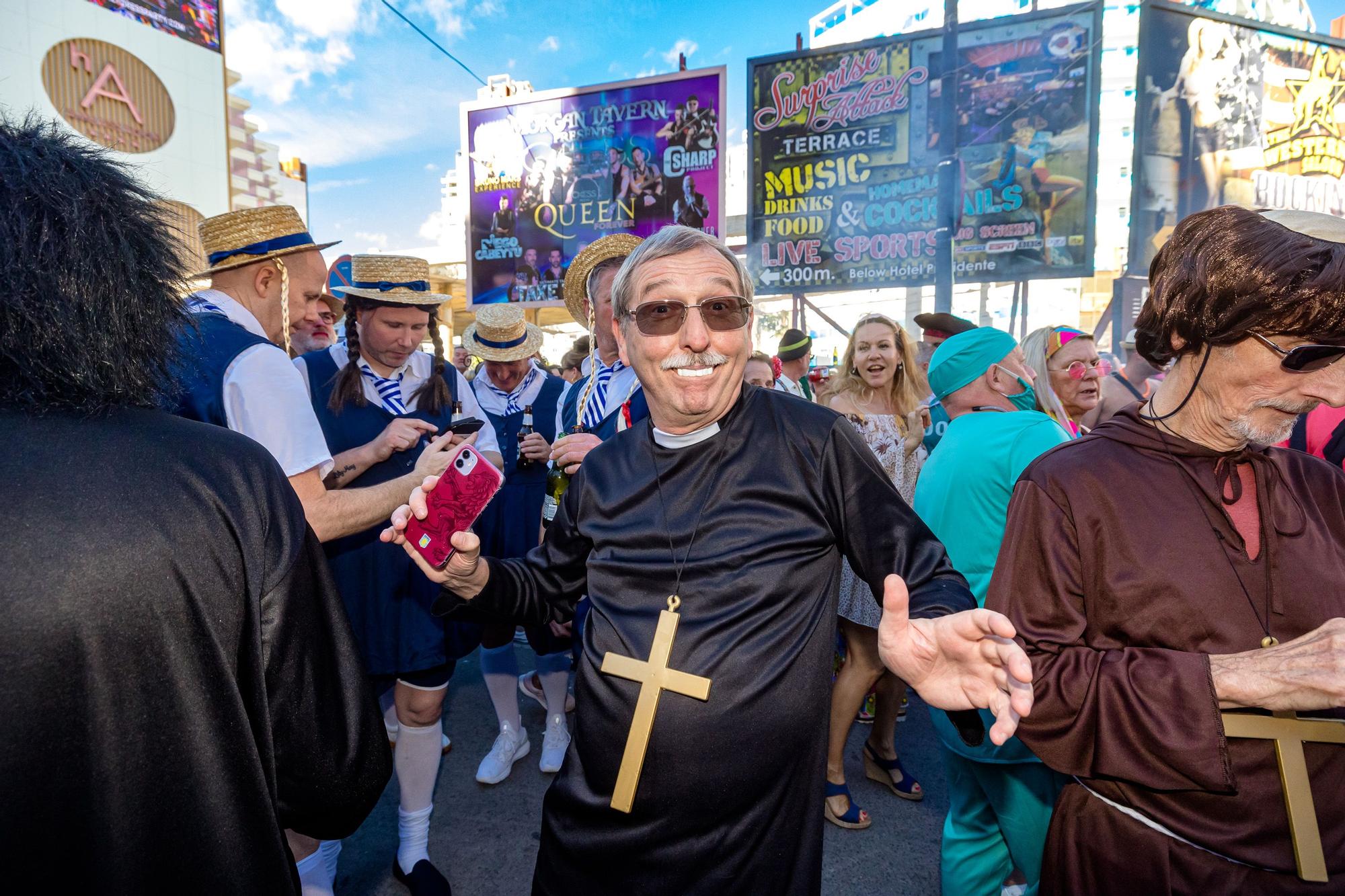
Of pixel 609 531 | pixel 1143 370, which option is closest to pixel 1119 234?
pixel 1143 370

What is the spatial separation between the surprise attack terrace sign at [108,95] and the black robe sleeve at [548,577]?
20.0m

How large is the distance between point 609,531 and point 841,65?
1453 centimetres

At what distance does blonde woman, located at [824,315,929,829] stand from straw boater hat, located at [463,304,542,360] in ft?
7.44

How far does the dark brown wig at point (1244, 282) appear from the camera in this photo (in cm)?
152

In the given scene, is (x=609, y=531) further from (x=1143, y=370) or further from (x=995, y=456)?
(x=1143, y=370)

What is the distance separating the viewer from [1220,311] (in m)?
1.63


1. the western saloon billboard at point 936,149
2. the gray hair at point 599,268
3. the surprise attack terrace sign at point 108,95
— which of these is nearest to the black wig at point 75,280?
the gray hair at point 599,268

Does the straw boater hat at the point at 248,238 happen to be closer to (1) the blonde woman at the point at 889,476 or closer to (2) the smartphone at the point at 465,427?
(2) the smartphone at the point at 465,427

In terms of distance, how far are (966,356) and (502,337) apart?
3485 millimetres

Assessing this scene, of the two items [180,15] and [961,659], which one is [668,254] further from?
[180,15]

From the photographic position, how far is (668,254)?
201 cm

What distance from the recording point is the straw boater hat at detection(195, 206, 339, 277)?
101 inches

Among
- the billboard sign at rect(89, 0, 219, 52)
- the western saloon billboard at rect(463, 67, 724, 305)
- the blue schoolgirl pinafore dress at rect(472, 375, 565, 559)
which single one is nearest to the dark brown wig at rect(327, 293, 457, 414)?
the blue schoolgirl pinafore dress at rect(472, 375, 565, 559)

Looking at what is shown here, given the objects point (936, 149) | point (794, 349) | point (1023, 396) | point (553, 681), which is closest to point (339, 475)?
point (553, 681)
